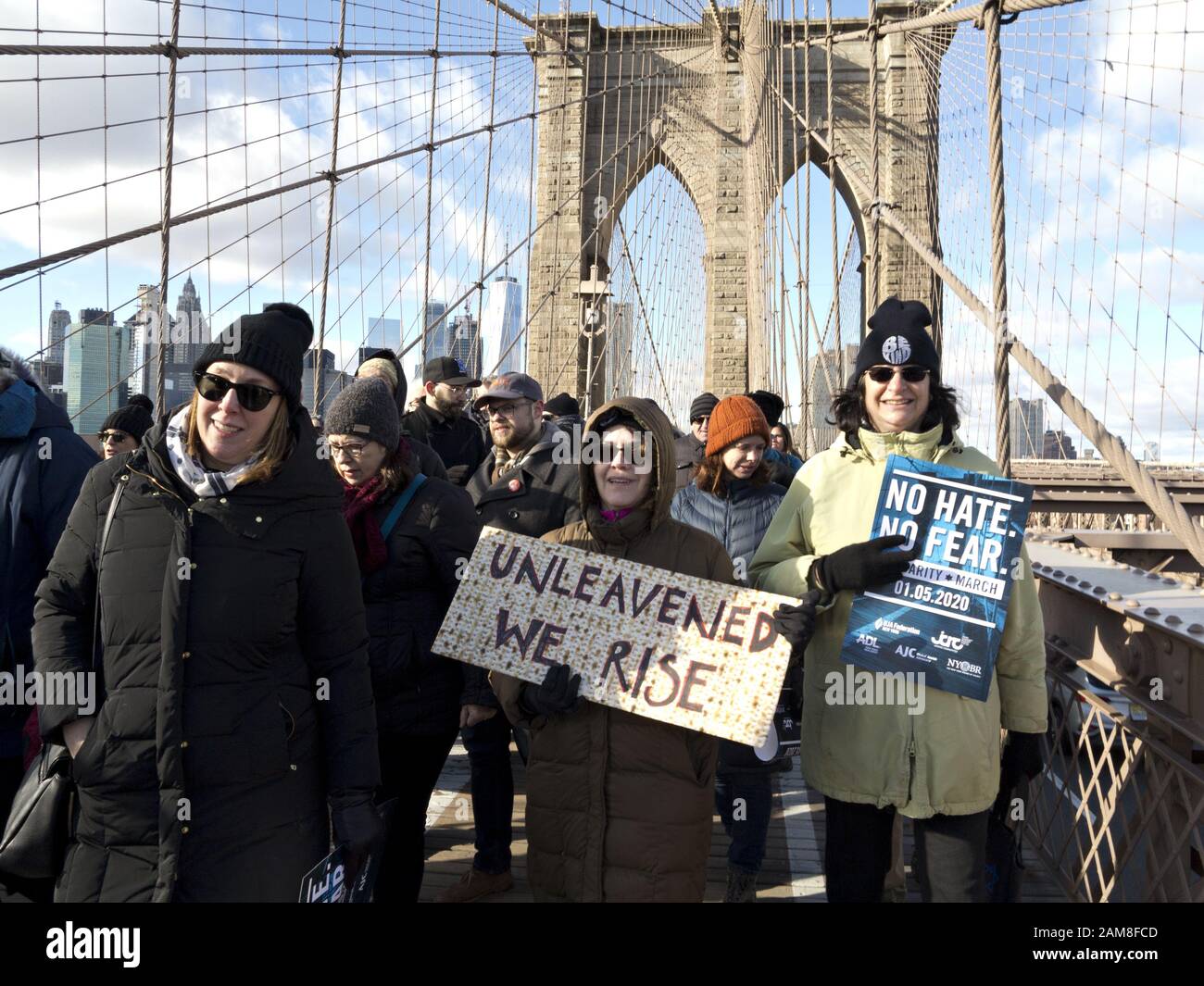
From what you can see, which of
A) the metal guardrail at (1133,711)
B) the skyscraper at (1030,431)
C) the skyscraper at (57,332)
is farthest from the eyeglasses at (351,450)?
the skyscraper at (1030,431)

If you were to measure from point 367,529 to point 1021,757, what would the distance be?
1447mm

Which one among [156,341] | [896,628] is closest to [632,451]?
[896,628]

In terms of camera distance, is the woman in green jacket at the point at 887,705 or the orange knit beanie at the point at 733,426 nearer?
the woman in green jacket at the point at 887,705

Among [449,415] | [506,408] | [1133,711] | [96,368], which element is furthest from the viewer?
[96,368]

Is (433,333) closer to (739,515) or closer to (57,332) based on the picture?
(57,332)

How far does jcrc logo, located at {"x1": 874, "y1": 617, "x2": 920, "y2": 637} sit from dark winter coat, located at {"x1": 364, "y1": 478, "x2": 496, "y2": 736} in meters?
0.91

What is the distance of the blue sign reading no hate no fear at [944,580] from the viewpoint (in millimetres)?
1644

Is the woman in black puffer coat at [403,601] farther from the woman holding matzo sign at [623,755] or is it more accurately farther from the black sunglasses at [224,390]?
the black sunglasses at [224,390]

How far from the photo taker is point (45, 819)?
4.49 feet

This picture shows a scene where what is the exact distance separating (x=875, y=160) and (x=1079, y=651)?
136 inches

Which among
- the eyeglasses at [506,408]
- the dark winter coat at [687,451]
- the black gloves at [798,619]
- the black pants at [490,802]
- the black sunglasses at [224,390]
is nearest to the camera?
the black sunglasses at [224,390]

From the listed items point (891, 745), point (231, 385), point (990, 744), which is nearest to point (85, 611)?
point (231, 385)

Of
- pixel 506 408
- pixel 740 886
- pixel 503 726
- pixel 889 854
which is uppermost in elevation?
pixel 506 408

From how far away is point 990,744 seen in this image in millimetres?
1652
